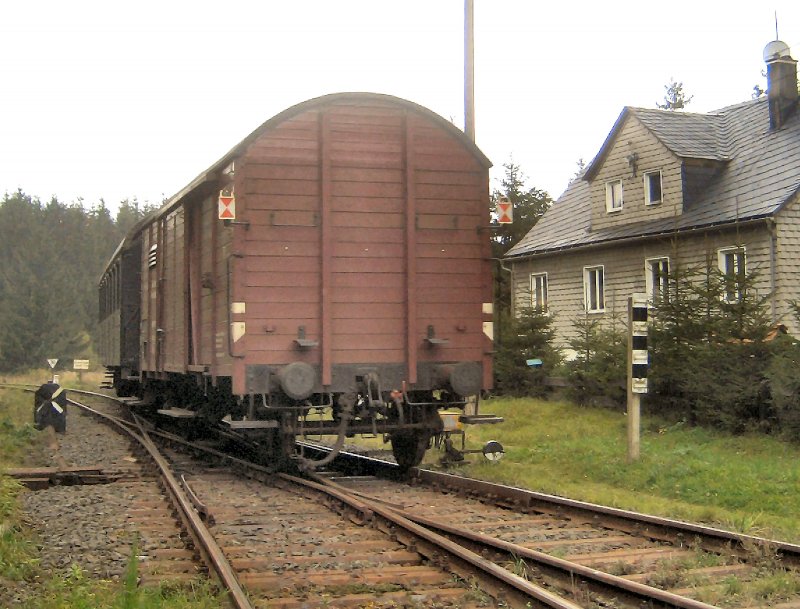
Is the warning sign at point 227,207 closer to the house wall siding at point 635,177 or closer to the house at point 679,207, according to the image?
the house at point 679,207

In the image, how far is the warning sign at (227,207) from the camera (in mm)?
9383

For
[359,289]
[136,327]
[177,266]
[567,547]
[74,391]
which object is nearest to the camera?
[567,547]

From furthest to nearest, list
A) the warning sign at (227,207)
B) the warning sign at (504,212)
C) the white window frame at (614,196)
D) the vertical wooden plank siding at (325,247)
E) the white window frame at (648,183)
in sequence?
the white window frame at (614,196), the white window frame at (648,183), the warning sign at (504,212), the vertical wooden plank siding at (325,247), the warning sign at (227,207)

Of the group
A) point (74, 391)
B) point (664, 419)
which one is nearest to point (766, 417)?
point (664, 419)

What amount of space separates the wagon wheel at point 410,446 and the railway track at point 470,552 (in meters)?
1.29

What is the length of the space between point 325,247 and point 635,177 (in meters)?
16.2

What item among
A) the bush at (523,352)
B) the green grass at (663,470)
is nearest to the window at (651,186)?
the bush at (523,352)

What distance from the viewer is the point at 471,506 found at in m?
8.68

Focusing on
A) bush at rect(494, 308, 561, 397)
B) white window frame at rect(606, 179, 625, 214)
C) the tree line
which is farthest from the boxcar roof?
the tree line

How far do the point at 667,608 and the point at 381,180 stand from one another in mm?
6235

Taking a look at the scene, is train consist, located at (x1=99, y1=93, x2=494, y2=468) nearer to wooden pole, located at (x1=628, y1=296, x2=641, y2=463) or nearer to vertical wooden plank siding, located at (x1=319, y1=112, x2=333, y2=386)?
vertical wooden plank siding, located at (x1=319, y1=112, x2=333, y2=386)

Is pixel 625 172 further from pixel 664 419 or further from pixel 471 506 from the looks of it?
pixel 471 506

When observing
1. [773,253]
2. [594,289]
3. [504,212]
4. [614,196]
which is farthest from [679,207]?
[504,212]

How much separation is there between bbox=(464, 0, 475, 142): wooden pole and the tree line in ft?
156
